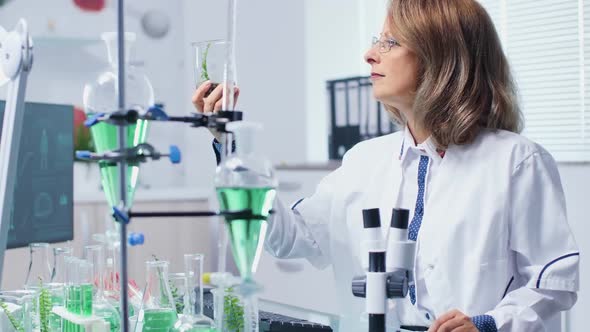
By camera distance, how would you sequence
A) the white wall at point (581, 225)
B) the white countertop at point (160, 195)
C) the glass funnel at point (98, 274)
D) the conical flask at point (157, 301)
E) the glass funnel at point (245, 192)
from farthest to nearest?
the white countertop at point (160, 195), the white wall at point (581, 225), the glass funnel at point (98, 274), the conical flask at point (157, 301), the glass funnel at point (245, 192)

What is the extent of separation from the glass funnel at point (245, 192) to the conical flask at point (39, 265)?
0.55 m

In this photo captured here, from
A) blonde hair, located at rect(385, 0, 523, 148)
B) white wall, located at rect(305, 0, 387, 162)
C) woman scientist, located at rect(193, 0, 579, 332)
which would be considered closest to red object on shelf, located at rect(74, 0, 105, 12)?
white wall, located at rect(305, 0, 387, 162)

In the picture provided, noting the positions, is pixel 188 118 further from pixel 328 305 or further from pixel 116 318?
pixel 328 305

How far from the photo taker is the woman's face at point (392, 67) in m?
1.82

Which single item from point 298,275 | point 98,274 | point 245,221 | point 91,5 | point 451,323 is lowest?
point 298,275

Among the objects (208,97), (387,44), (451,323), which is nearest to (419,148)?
(387,44)

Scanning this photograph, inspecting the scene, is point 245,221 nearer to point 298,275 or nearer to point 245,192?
point 245,192

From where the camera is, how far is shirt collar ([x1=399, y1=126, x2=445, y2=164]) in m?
1.84

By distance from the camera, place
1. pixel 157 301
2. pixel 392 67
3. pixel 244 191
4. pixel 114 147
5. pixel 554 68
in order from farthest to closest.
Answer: pixel 554 68 → pixel 392 67 → pixel 157 301 → pixel 114 147 → pixel 244 191

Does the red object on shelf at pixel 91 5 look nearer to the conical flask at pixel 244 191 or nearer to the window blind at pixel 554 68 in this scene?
the window blind at pixel 554 68

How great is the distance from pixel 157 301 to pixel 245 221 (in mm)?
351

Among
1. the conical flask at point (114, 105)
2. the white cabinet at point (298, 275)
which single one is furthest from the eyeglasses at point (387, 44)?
the white cabinet at point (298, 275)

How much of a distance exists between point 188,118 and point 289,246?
89 cm

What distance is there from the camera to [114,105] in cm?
116
